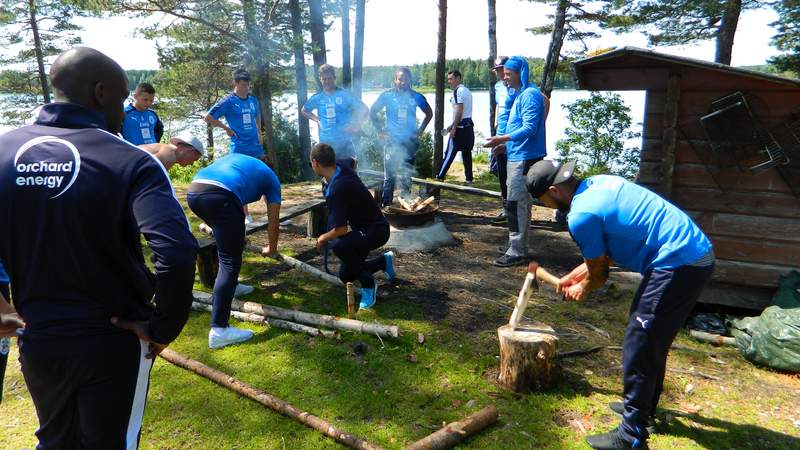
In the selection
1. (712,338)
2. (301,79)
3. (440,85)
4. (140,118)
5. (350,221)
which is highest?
(301,79)

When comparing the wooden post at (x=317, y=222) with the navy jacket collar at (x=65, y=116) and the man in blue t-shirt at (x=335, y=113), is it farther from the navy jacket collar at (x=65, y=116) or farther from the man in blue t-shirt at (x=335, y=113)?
the navy jacket collar at (x=65, y=116)

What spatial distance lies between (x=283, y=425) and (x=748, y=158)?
4.99 metres

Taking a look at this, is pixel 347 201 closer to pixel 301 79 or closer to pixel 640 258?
pixel 640 258

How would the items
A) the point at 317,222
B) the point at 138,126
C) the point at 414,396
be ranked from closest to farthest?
1. the point at 414,396
2. the point at 138,126
3. the point at 317,222

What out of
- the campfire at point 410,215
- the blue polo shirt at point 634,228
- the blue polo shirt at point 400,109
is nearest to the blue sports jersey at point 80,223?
the blue polo shirt at point 634,228

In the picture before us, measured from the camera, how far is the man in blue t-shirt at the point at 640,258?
310 cm

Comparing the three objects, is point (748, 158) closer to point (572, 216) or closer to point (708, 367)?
point (708, 367)

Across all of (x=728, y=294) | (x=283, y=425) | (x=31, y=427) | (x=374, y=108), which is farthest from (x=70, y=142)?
(x=374, y=108)

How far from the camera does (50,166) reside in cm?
181

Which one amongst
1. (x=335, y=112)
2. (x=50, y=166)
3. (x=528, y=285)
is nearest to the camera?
(x=50, y=166)

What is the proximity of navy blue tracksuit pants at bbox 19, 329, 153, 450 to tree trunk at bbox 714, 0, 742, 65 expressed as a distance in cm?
1392

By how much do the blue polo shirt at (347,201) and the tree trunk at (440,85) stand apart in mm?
8835

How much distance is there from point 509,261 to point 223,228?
12.4ft

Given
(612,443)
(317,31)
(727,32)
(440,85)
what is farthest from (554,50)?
(612,443)
